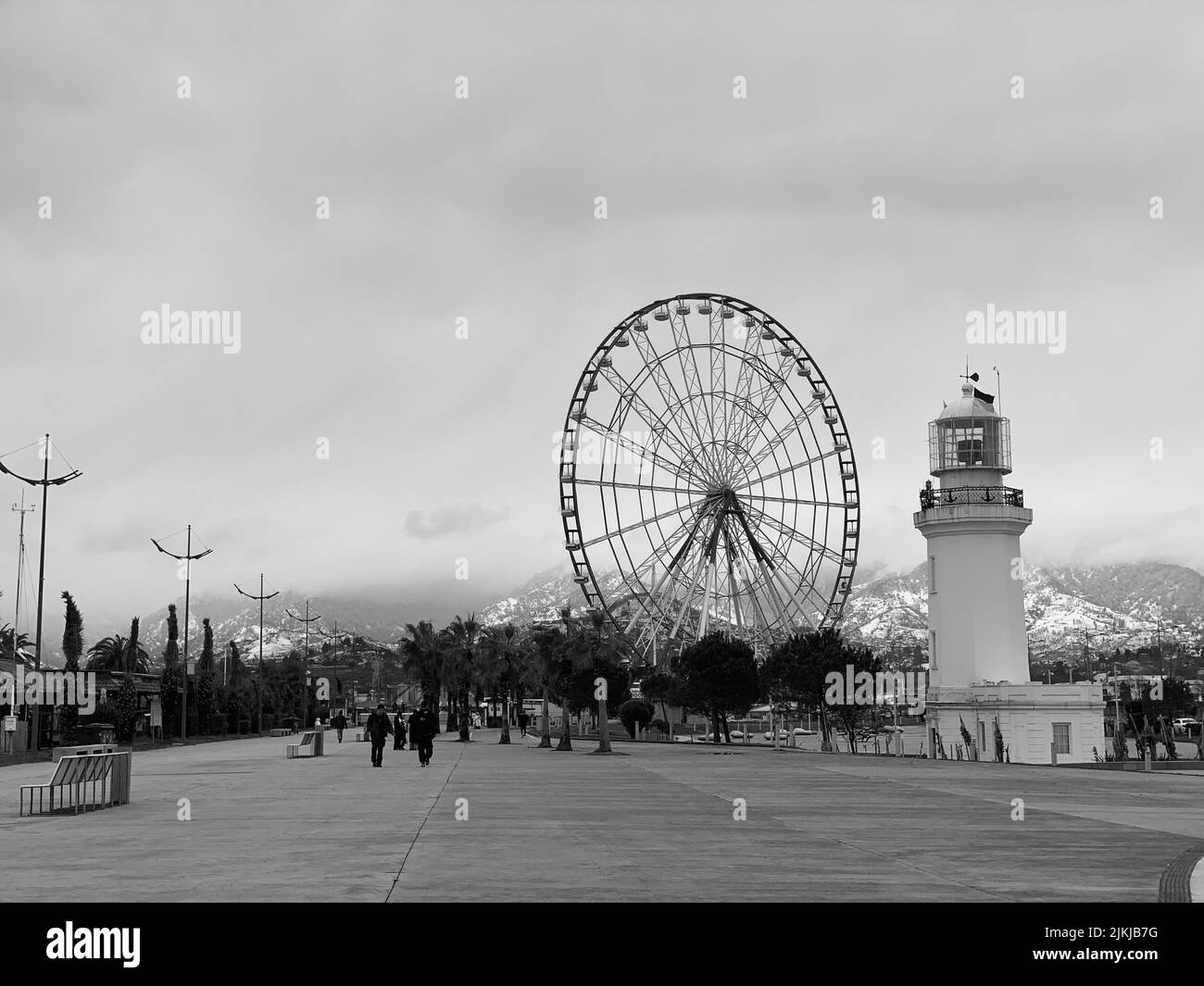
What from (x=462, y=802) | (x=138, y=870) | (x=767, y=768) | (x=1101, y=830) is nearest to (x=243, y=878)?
(x=138, y=870)

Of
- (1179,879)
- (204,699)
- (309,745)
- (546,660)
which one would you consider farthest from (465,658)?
(1179,879)

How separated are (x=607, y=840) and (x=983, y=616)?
136 ft

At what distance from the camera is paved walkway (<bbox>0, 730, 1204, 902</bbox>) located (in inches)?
499

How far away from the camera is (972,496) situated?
57.0 meters

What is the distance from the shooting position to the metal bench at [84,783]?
20.9 meters

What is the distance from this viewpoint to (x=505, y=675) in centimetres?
7712

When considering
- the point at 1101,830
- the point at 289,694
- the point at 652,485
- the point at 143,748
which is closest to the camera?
the point at 1101,830

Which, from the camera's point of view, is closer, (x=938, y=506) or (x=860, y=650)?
(x=938, y=506)

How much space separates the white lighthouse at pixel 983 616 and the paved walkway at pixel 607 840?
21459 mm

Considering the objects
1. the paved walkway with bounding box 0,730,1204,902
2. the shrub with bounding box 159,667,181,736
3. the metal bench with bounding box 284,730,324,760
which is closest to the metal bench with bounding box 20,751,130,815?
the paved walkway with bounding box 0,730,1204,902

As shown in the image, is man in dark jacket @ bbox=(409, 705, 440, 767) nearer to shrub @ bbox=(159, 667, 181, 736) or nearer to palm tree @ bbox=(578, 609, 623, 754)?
palm tree @ bbox=(578, 609, 623, 754)

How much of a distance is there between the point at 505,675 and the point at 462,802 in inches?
2202

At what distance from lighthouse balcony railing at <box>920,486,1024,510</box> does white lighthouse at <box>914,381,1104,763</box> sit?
0.12ft
